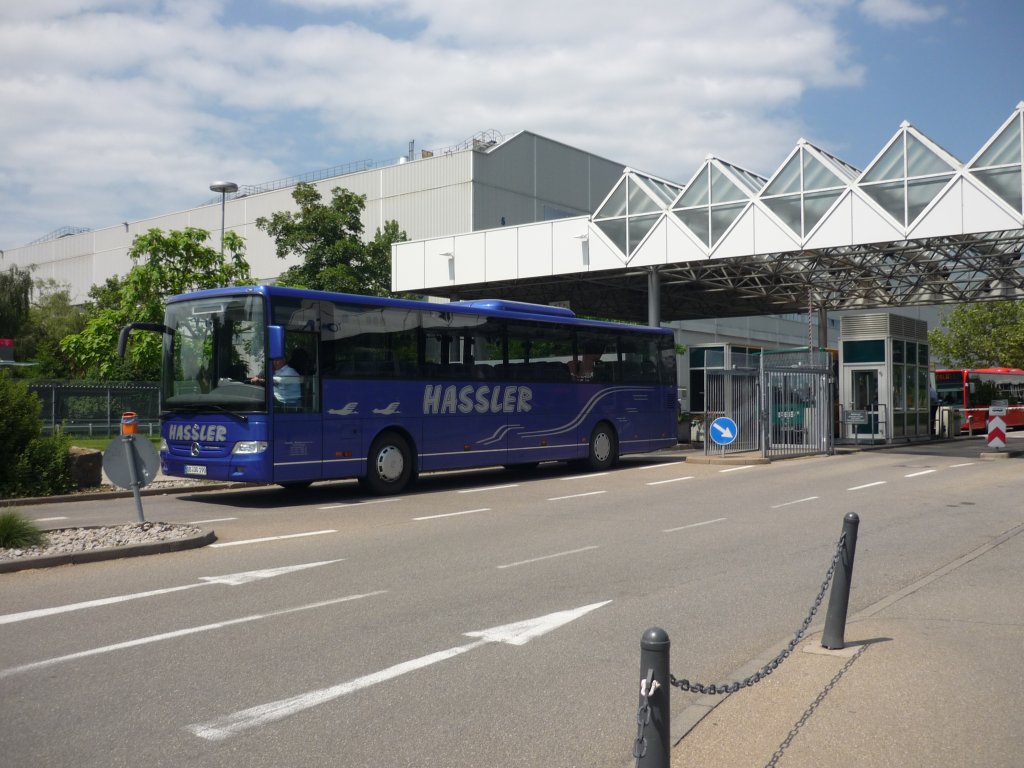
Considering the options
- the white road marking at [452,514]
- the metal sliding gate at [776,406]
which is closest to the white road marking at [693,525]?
the white road marking at [452,514]

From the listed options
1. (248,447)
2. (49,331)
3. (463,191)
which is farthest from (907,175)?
(49,331)

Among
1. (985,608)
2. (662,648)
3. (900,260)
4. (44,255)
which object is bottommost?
(985,608)

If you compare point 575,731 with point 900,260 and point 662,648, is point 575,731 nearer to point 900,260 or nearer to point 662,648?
point 662,648

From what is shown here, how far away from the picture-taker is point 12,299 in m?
53.0

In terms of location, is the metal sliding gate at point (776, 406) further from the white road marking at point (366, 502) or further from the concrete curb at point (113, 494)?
the concrete curb at point (113, 494)

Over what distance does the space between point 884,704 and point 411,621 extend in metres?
3.38

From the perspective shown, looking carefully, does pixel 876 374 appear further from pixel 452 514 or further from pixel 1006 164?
pixel 452 514

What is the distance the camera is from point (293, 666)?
239 inches

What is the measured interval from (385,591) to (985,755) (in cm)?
509

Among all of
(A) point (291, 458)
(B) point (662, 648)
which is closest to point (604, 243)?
(A) point (291, 458)

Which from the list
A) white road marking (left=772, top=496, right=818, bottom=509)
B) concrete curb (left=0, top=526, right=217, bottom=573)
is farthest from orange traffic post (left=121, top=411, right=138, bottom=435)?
white road marking (left=772, top=496, right=818, bottom=509)

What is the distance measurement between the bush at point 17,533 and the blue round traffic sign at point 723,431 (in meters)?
17.8

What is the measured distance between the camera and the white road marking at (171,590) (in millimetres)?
7500

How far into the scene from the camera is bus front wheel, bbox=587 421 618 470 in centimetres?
2208
